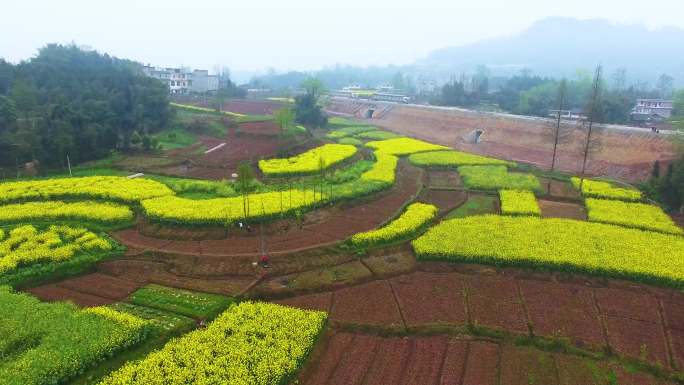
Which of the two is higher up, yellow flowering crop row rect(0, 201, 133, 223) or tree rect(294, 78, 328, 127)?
tree rect(294, 78, 328, 127)

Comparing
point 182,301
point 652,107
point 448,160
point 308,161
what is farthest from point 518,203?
point 652,107

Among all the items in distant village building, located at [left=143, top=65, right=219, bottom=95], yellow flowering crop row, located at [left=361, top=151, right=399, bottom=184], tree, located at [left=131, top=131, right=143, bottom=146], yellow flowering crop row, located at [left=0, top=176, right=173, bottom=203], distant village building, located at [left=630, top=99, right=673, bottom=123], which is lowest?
yellow flowering crop row, located at [left=0, top=176, right=173, bottom=203]

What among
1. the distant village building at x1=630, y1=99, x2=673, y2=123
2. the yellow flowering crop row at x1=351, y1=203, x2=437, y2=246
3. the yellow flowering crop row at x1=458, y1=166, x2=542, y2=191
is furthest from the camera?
the distant village building at x1=630, y1=99, x2=673, y2=123

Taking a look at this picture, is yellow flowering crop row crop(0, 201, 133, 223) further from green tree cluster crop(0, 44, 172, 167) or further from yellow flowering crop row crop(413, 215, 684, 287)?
yellow flowering crop row crop(413, 215, 684, 287)

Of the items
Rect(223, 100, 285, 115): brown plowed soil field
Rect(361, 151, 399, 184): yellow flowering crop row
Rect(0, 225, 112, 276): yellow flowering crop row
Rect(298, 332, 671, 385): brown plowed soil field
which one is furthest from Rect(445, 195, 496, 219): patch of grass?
Rect(223, 100, 285, 115): brown plowed soil field

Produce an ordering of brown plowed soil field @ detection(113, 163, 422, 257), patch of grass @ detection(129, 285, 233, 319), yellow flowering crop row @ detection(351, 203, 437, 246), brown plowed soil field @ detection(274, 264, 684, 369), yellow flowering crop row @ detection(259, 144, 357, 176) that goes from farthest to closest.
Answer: yellow flowering crop row @ detection(259, 144, 357, 176)
yellow flowering crop row @ detection(351, 203, 437, 246)
brown plowed soil field @ detection(113, 163, 422, 257)
patch of grass @ detection(129, 285, 233, 319)
brown plowed soil field @ detection(274, 264, 684, 369)

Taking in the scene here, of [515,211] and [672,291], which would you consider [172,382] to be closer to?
[672,291]

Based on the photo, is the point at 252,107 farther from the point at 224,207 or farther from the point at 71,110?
the point at 224,207

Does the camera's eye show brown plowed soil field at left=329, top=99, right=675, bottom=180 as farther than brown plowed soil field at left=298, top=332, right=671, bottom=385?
Yes
